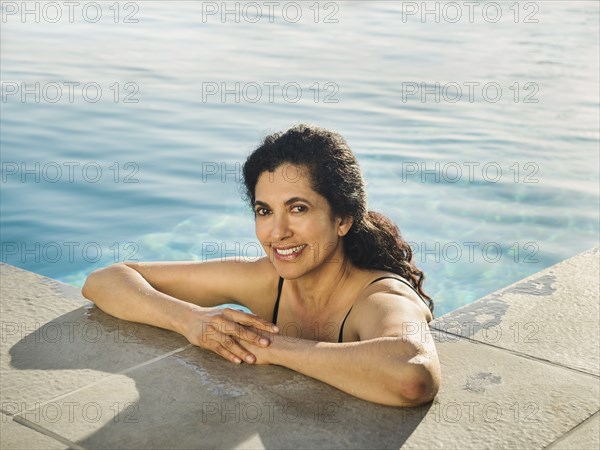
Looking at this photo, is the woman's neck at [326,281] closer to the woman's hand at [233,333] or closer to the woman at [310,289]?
Answer: the woman at [310,289]

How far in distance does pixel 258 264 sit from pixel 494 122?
7259 millimetres

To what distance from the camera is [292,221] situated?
3266 mm

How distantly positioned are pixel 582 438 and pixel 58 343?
201 cm

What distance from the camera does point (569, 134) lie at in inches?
391

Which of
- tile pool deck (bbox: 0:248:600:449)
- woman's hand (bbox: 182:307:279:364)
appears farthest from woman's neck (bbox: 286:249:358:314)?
tile pool deck (bbox: 0:248:600:449)

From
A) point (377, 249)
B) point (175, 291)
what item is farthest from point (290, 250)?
point (175, 291)

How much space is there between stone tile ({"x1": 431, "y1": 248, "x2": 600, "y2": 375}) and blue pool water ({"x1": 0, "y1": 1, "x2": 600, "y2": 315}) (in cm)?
179

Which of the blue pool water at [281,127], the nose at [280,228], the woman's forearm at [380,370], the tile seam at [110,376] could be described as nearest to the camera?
the woman's forearm at [380,370]

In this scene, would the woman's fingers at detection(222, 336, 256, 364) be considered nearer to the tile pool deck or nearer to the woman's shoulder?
the tile pool deck

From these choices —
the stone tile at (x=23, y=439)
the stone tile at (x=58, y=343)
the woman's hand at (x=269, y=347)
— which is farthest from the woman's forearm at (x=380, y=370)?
the stone tile at (x=23, y=439)

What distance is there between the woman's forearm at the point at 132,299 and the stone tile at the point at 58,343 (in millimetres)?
45

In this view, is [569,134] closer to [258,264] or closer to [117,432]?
[258,264]

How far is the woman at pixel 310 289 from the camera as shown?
2908 mm

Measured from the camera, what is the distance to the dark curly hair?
327cm
